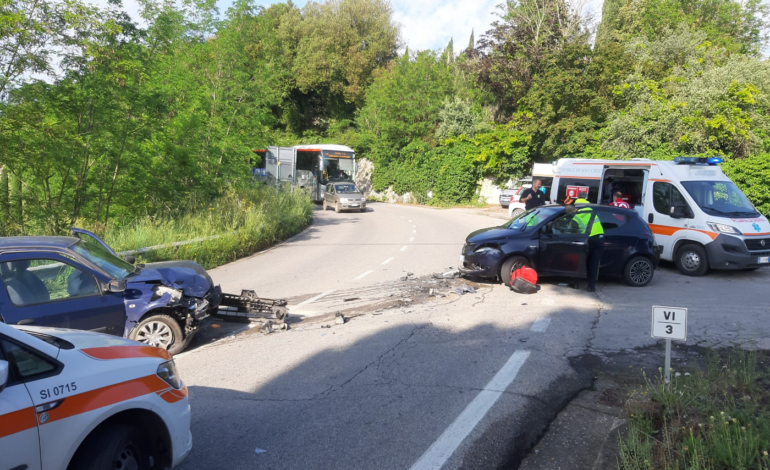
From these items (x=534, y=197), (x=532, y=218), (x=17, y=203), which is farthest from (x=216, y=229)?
(x=532, y=218)

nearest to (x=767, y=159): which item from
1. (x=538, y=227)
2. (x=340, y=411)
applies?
(x=538, y=227)

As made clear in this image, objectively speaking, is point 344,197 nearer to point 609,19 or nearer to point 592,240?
point 592,240

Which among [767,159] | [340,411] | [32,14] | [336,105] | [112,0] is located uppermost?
[336,105]

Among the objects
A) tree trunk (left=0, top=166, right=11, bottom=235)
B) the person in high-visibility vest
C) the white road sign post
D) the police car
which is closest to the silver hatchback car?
tree trunk (left=0, top=166, right=11, bottom=235)

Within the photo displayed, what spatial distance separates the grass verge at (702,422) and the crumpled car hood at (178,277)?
5148mm

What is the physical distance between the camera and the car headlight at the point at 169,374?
3.40m

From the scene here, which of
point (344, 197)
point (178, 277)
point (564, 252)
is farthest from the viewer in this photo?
point (344, 197)

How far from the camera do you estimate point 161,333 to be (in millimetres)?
6410

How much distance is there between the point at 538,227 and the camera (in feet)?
32.0

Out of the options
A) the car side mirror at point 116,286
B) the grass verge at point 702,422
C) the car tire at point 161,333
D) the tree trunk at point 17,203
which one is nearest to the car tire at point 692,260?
the grass verge at point 702,422

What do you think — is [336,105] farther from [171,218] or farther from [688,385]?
[688,385]

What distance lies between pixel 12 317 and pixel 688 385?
6.27 metres

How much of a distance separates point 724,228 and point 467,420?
9269mm

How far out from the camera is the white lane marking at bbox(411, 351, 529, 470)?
12.7 feet
